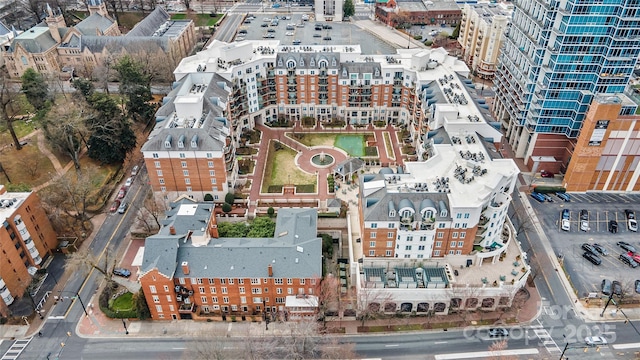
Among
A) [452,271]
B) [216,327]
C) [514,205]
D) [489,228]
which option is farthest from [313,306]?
[514,205]

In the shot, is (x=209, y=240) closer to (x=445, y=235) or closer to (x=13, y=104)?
(x=445, y=235)

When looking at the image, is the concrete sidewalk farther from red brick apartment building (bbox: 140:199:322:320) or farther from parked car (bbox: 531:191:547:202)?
parked car (bbox: 531:191:547:202)

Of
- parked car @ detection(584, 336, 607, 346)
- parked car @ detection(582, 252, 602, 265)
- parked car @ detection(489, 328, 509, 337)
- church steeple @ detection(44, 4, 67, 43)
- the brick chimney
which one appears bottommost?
parked car @ detection(489, 328, 509, 337)

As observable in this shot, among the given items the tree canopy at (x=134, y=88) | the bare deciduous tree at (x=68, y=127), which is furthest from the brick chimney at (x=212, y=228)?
the tree canopy at (x=134, y=88)

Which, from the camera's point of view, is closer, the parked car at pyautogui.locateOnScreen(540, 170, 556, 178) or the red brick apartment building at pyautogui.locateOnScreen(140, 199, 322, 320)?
the red brick apartment building at pyautogui.locateOnScreen(140, 199, 322, 320)

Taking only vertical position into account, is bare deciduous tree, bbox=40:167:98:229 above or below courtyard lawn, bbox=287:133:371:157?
above

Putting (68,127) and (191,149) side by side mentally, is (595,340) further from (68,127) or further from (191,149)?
(68,127)

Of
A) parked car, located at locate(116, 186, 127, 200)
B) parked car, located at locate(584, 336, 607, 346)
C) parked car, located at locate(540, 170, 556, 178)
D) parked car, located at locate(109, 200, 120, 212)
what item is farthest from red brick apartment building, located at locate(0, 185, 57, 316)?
parked car, located at locate(540, 170, 556, 178)
